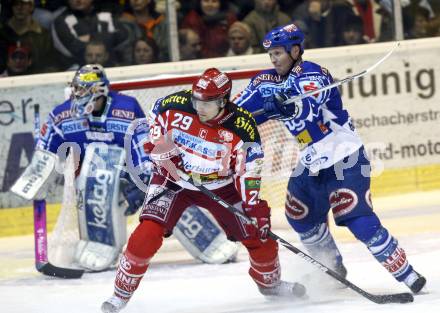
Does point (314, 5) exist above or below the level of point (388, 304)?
above

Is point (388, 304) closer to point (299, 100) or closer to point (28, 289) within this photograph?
point (299, 100)

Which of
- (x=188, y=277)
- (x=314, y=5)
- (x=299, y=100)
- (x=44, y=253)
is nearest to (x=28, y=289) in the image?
(x=44, y=253)

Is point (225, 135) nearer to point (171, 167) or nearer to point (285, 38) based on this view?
point (171, 167)

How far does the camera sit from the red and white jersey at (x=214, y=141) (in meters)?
5.45

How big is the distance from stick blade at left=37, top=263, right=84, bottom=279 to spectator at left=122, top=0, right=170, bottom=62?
2.18 meters

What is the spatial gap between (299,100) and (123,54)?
3144 millimetres

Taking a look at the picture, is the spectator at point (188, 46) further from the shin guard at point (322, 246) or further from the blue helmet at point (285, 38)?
the blue helmet at point (285, 38)

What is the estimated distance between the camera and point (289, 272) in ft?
21.7

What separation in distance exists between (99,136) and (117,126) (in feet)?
0.47

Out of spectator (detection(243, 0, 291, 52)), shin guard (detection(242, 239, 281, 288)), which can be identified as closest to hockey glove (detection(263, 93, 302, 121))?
shin guard (detection(242, 239, 281, 288))

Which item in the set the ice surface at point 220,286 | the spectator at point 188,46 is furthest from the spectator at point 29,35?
the ice surface at point 220,286

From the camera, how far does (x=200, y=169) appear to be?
18.2ft

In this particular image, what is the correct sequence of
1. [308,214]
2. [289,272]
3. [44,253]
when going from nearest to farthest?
[308,214] → [289,272] → [44,253]

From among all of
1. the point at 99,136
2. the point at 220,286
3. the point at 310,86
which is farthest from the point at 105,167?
the point at 310,86
